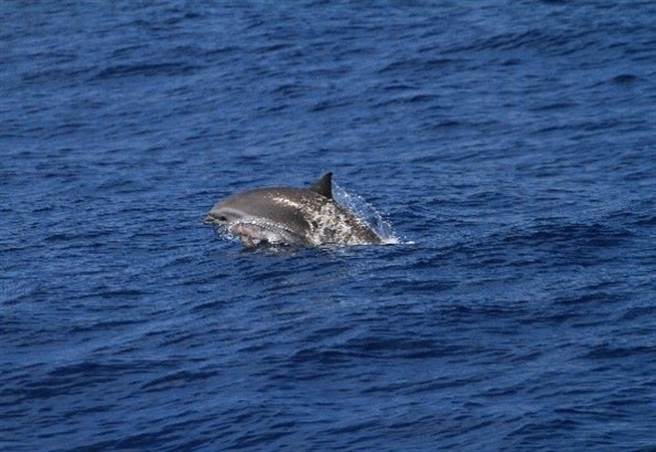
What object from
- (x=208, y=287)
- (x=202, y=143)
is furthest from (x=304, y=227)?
(x=202, y=143)

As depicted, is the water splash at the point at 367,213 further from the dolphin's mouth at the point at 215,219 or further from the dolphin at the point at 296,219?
the dolphin's mouth at the point at 215,219

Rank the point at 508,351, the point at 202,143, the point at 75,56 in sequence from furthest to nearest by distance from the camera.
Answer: the point at 75,56
the point at 202,143
the point at 508,351

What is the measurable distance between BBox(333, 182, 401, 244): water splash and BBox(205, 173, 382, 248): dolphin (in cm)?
41

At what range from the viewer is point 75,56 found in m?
45.3

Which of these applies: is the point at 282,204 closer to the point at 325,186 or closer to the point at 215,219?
the point at 325,186

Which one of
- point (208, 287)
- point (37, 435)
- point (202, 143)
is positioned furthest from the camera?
point (202, 143)

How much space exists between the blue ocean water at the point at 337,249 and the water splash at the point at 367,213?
1.01ft

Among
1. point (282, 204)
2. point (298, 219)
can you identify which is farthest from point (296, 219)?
point (282, 204)

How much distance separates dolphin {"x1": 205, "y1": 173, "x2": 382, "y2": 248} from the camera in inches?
1056

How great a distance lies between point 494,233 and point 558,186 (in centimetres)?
409

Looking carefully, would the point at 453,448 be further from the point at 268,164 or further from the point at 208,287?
the point at 268,164

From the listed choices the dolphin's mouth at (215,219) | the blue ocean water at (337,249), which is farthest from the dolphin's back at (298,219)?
the blue ocean water at (337,249)

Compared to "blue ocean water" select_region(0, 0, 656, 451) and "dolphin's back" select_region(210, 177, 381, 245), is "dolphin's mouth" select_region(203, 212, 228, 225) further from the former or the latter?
"blue ocean water" select_region(0, 0, 656, 451)

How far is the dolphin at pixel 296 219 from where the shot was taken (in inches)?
1056
